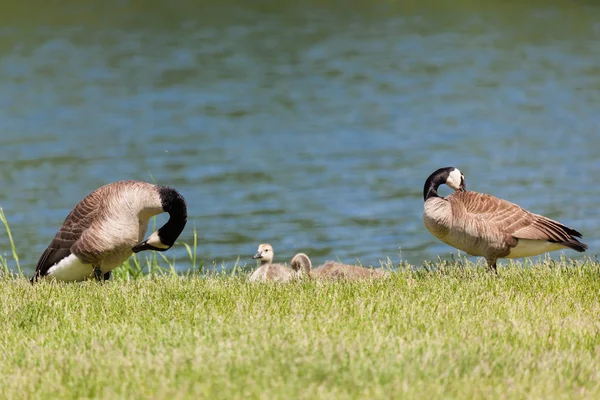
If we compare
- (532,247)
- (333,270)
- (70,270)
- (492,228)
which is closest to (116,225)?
(70,270)

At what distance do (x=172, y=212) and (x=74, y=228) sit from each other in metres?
1.00

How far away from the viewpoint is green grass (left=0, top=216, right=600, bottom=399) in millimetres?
5012

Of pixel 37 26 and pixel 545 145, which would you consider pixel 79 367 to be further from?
pixel 37 26

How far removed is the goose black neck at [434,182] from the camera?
9594mm

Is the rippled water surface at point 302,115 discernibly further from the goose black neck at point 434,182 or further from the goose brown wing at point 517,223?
the goose brown wing at point 517,223

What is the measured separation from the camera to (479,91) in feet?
86.6

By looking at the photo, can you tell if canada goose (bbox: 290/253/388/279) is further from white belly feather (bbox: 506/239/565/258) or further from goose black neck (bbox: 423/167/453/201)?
white belly feather (bbox: 506/239/565/258)

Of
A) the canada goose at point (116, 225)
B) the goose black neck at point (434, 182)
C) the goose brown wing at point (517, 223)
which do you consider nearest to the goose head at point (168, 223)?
the canada goose at point (116, 225)

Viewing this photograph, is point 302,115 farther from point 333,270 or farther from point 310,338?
point 310,338

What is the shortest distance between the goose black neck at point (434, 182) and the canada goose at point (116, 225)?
246cm

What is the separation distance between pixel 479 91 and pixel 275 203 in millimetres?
10885

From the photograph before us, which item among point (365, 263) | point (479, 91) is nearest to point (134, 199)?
point (365, 263)

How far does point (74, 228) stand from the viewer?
9102 mm

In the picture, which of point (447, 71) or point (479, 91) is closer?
point (479, 91)
